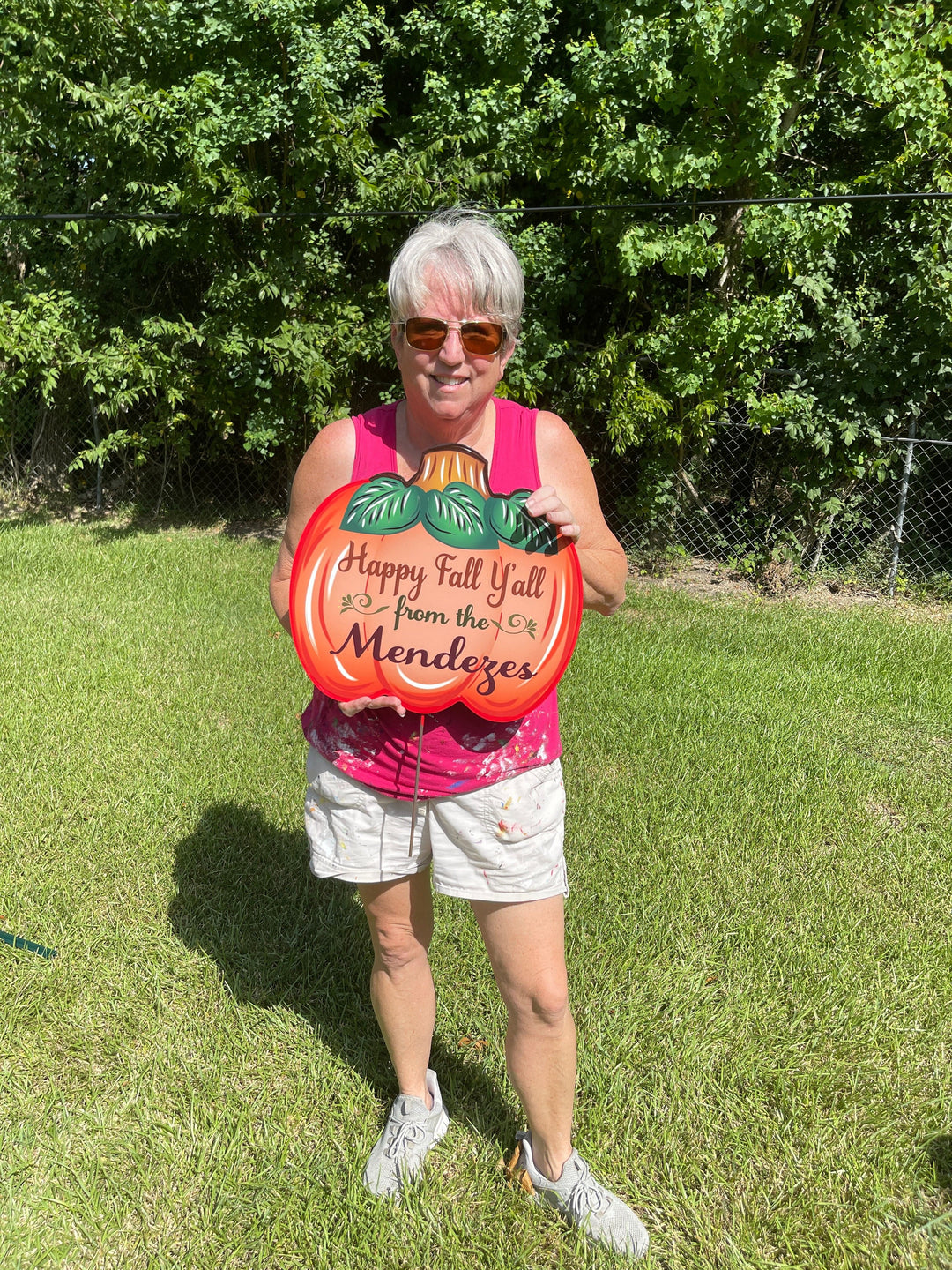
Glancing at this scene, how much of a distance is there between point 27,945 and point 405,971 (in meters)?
1.40

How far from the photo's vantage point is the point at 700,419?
6.86 metres

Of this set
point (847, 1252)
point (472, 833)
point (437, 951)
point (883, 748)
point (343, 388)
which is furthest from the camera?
point (343, 388)

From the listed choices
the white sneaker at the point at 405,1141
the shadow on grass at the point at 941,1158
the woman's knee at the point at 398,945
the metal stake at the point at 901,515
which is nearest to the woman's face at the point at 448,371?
the woman's knee at the point at 398,945

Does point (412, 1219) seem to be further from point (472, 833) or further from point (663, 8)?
point (663, 8)

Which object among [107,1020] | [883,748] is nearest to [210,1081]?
[107,1020]

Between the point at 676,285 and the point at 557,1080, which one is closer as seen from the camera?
the point at 557,1080

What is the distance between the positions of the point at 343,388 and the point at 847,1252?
22.8 feet

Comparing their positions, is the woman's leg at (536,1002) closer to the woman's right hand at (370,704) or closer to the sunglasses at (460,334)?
the woman's right hand at (370,704)

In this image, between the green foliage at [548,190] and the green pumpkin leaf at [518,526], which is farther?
the green foliage at [548,190]

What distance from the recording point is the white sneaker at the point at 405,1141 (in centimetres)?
203

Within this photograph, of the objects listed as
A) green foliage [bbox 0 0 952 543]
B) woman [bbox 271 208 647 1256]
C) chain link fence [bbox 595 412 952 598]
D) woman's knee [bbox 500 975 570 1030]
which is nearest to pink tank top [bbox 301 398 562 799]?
woman [bbox 271 208 647 1256]

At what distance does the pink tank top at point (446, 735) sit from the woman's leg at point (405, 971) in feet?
0.89

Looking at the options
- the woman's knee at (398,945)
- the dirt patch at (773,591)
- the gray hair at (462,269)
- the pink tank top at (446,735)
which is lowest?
→ the dirt patch at (773,591)

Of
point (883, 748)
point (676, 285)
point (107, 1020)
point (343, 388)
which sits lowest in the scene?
point (107, 1020)
